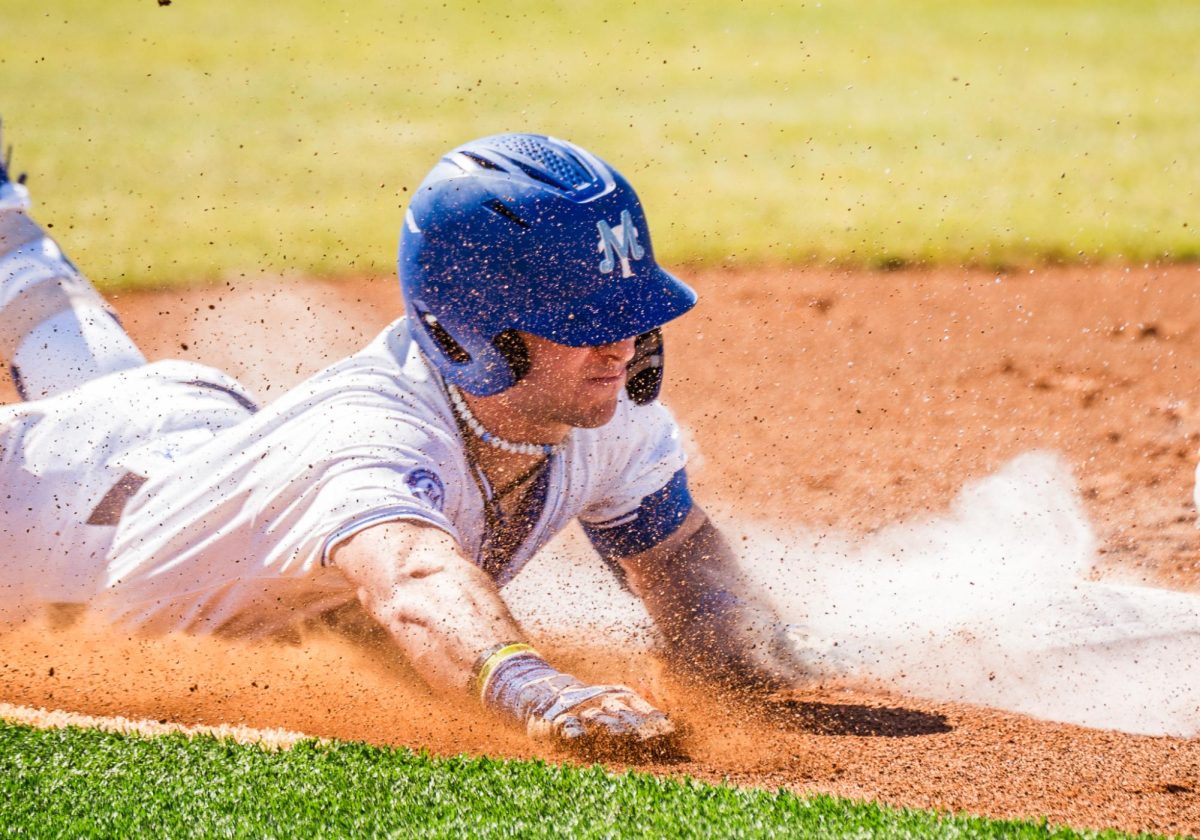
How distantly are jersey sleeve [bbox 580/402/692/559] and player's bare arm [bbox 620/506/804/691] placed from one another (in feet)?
0.18

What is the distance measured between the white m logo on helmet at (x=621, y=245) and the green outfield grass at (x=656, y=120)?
19.2 feet

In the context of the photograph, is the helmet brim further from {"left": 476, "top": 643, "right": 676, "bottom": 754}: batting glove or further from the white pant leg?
the white pant leg

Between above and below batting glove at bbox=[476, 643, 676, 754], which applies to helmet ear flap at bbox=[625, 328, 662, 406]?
above

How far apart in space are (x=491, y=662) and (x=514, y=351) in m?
0.98

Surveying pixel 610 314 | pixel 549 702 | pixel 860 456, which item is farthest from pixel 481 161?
pixel 860 456

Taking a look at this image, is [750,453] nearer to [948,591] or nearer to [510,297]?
[948,591]

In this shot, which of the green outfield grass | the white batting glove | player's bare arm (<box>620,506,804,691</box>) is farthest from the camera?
the green outfield grass

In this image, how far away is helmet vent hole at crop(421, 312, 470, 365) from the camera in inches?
158

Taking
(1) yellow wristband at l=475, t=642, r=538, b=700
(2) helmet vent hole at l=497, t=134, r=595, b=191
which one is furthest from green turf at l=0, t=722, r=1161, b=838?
(2) helmet vent hole at l=497, t=134, r=595, b=191

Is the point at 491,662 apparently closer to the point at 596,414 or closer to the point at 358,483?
the point at 358,483

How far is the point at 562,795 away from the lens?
3266mm

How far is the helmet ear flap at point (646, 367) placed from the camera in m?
4.32

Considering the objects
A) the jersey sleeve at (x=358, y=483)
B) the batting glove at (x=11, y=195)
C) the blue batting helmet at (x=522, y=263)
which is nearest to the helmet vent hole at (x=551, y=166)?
the blue batting helmet at (x=522, y=263)

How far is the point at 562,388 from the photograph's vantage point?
404 centimetres
